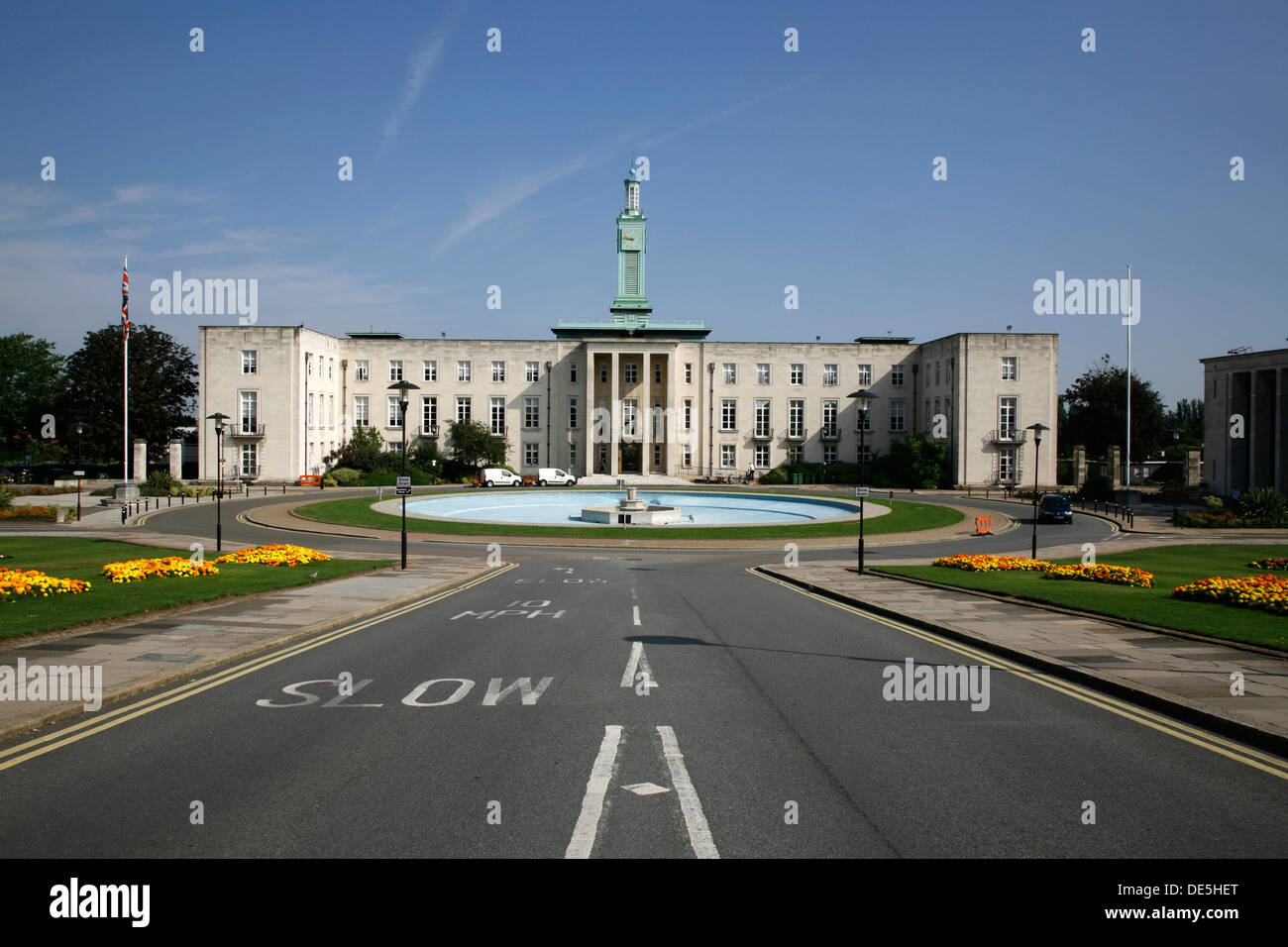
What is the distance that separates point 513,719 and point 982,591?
15.0 m

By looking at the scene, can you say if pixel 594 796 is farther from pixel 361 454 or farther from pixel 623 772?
pixel 361 454

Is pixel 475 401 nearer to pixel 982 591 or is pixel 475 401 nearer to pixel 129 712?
pixel 982 591

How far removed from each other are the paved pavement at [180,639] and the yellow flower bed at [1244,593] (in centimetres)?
1754

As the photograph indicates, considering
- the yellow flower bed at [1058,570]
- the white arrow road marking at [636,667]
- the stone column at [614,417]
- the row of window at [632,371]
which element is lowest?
the yellow flower bed at [1058,570]

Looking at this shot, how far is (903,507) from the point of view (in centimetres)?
5525

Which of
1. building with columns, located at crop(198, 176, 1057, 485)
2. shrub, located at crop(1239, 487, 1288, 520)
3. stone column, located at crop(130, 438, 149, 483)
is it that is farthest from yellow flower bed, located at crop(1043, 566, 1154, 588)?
stone column, located at crop(130, 438, 149, 483)

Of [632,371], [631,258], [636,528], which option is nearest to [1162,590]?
[636,528]

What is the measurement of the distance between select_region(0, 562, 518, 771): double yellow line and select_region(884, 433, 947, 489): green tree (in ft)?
227

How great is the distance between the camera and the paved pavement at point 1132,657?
9.15 m

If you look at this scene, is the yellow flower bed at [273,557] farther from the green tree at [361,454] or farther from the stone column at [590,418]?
the stone column at [590,418]

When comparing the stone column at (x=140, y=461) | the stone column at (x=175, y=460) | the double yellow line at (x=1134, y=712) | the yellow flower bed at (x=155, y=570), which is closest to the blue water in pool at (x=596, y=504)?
the yellow flower bed at (x=155, y=570)

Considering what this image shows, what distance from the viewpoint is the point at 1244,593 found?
17.1m

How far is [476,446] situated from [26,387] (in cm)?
5543
